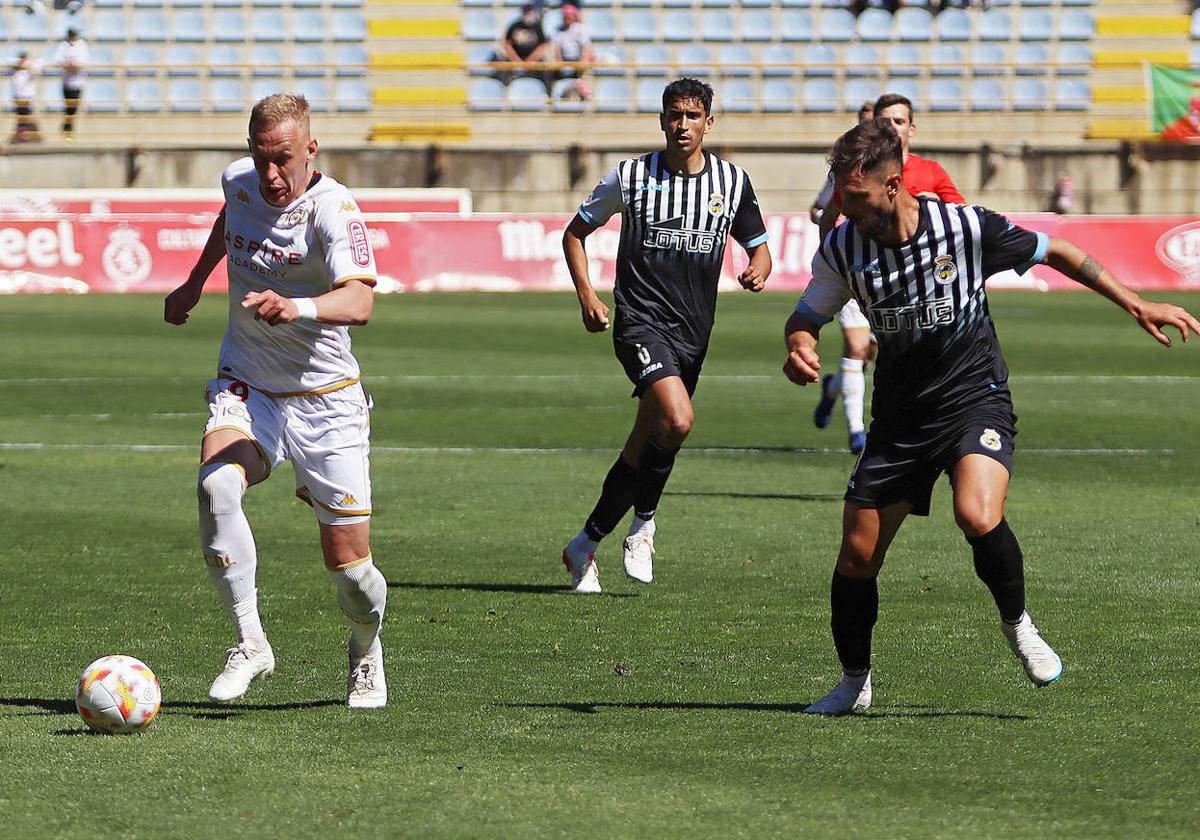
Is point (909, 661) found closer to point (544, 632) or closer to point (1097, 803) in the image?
point (544, 632)

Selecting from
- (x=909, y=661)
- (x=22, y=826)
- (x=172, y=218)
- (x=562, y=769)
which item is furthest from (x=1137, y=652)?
(x=172, y=218)

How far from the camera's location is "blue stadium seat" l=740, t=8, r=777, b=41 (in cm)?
3606

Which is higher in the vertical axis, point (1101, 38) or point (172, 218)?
point (1101, 38)

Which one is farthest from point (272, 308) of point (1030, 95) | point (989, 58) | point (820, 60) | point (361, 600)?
point (989, 58)

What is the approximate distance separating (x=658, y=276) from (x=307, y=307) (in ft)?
10.6

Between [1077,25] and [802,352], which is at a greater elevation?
[1077,25]

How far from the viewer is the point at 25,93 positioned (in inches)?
1310

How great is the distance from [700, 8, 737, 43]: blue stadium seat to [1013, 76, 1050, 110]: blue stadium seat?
5466 millimetres

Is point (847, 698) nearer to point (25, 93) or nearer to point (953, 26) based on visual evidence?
point (25, 93)

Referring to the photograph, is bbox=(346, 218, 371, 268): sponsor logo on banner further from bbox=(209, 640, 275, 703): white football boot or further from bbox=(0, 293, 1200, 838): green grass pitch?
bbox=(0, 293, 1200, 838): green grass pitch

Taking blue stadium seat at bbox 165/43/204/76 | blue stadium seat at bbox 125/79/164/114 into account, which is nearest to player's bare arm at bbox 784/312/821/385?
blue stadium seat at bbox 125/79/164/114

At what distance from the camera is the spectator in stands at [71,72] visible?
33.2m

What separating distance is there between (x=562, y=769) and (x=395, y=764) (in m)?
0.45

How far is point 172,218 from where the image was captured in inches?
1091
